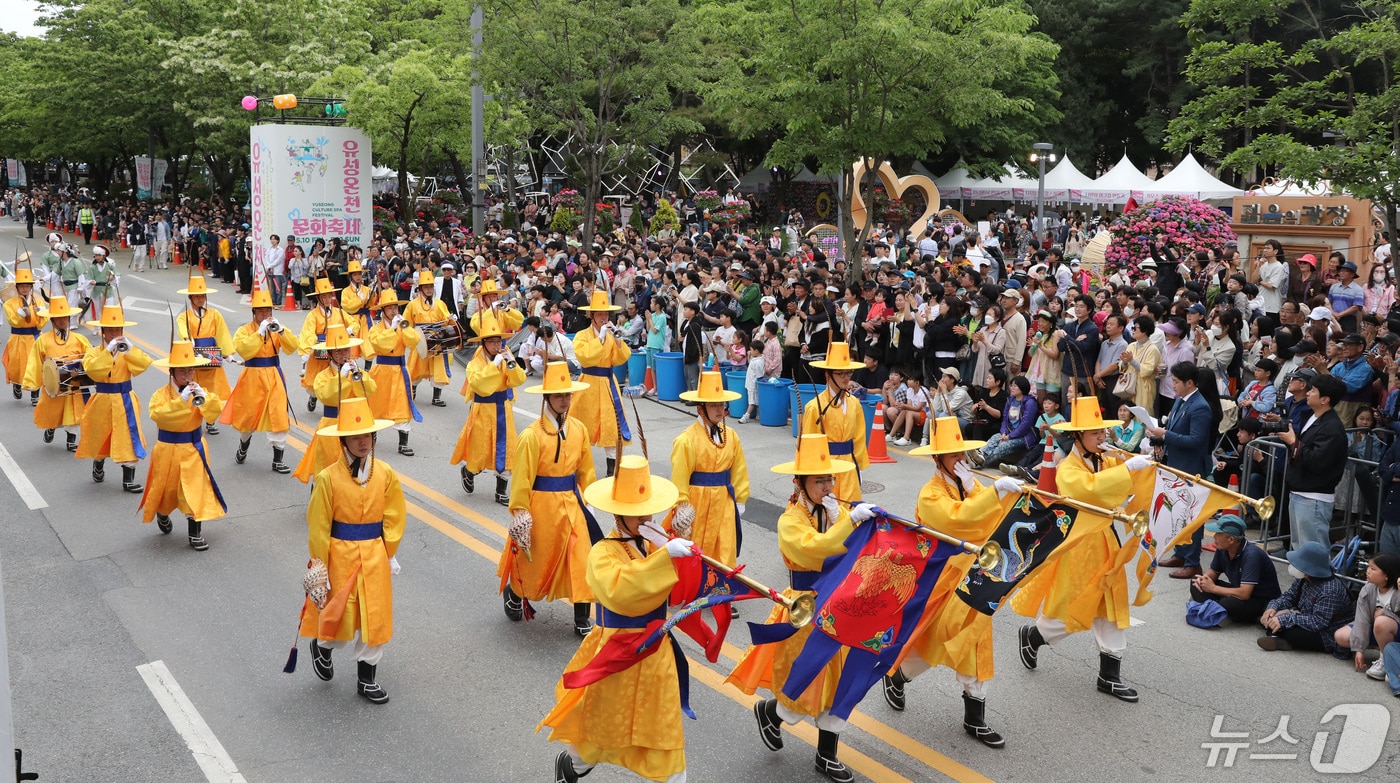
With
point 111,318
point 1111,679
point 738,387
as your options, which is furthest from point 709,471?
point 738,387

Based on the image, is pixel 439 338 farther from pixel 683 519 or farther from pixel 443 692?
pixel 683 519

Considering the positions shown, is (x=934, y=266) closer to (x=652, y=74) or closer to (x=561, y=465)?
(x=652, y=74)

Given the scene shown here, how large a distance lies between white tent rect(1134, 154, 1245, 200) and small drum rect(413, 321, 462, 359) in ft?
64.1

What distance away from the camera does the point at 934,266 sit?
674 inches

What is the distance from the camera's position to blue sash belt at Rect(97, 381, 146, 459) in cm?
1134

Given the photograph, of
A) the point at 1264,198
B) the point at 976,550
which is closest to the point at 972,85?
the point at 1264,198

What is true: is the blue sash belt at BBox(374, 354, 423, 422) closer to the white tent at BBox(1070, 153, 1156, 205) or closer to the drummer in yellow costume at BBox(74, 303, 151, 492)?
the drummer in yellow costume at BBox(74, 303, 151, 492)

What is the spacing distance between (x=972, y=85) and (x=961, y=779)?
1321 cm

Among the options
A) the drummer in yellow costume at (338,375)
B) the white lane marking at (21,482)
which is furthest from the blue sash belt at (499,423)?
the white lane marking at (21,482)

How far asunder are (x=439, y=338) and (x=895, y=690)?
908cm

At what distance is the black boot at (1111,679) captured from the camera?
283 inches

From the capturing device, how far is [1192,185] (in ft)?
94.4

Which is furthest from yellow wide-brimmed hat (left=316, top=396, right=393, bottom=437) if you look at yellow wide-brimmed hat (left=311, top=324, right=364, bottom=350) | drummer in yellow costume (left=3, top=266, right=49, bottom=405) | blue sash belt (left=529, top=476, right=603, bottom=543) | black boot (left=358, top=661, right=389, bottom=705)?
drummer in yellow costume (left=3, top=266, right=49, bottom=405)

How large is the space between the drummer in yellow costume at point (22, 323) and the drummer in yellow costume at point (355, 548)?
9221 mm
